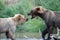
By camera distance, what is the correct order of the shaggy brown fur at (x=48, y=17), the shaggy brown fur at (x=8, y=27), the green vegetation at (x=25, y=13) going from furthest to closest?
the green vegetation at (x=25, y=13)
the shaggy brown fur at (x=48, y=17)
the shaggy brown fur at (x=8, y=27)

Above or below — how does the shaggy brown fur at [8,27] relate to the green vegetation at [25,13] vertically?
above

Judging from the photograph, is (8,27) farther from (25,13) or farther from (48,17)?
(25,13)

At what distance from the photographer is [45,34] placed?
32.0 feet

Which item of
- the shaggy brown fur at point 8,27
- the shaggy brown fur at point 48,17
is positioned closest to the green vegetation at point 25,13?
the shaggy brown fur at point 48,17

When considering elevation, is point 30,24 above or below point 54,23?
below

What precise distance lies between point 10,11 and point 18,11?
57 cm

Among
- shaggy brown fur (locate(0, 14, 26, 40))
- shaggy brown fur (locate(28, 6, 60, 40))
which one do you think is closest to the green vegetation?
shaggy brown fur (locate(28, 6, 60, 40))

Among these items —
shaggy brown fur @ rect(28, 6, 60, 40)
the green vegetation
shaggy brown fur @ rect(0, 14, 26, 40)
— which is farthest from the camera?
the green vegetation

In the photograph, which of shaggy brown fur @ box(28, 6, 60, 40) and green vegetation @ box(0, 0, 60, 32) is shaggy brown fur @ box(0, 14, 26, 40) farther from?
green vegetation @ box(0, 0, 60, 32)

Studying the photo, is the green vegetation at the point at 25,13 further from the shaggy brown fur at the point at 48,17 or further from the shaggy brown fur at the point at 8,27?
the shaggy brown fur at the point at 8,27

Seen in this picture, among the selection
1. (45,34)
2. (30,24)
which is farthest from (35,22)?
(45,34)

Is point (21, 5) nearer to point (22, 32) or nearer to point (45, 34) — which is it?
point (22, 32)

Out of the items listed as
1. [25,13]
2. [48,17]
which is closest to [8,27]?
[48,17]

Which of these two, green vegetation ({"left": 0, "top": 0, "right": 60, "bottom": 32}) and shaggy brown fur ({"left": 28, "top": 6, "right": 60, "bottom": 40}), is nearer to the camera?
shaggy brown fur ({"left": 28, "top": 6, "right": 60, "bottom": 40})
